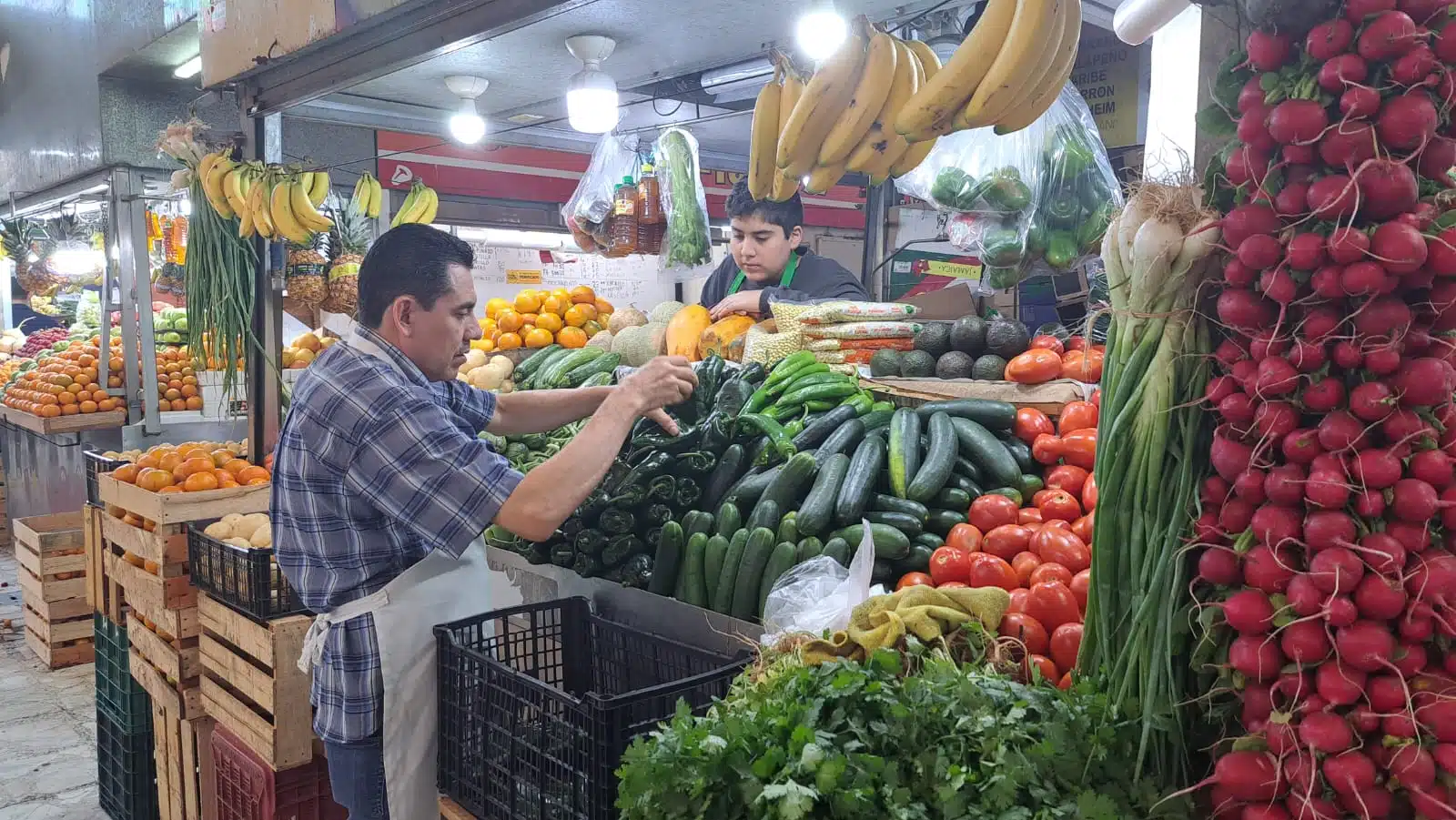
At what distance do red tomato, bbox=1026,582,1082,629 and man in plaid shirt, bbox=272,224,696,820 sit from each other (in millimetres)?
974

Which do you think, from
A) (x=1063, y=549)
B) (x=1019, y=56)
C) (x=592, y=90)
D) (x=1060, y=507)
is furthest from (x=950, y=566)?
(x=592, y=90)

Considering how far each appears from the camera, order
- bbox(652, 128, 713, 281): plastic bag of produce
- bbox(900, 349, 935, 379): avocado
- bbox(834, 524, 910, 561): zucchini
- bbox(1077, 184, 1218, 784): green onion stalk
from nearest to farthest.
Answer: bbox(1077, 184, 1218, 784): green onion stalk
bbox(834, 524, 910, 561): zucchini
bbox(900, 349, 935, 379): avocado
bbox(652, 128, 713, 281): plastic bag of produce

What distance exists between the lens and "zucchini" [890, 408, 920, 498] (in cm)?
272

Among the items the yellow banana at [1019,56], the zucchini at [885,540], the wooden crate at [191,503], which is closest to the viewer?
the yellow banana at [1019,56]

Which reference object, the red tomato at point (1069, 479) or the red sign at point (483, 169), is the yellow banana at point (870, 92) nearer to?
the red tomato at point (1069, 479)

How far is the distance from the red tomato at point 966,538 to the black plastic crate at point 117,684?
147 inches

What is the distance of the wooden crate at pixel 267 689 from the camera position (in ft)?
10.9

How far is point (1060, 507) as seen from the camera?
96.7 inches

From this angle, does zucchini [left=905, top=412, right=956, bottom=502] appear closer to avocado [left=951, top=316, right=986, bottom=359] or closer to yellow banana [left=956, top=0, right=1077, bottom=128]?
avocado [left=951, top=316, right=986, bottom=359]

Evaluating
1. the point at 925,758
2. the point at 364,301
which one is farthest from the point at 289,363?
the point at 925,758

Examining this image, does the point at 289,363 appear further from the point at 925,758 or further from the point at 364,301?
the point at 925,758

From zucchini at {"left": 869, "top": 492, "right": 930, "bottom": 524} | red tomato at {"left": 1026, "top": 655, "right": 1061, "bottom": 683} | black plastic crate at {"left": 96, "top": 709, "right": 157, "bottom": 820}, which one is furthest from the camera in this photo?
black plastic crate at {"left": 96, "top": 709, "right": 157, "bottom": 820}

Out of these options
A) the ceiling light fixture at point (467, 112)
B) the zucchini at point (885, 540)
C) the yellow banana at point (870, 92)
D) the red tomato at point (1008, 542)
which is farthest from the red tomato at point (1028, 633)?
the ceiling light fixture at point (467, 112)

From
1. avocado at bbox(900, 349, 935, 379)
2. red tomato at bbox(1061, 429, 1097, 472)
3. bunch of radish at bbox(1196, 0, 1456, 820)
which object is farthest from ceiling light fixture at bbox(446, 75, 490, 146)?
bunch of radish at bbox(1196, 0, 1456, 820)
